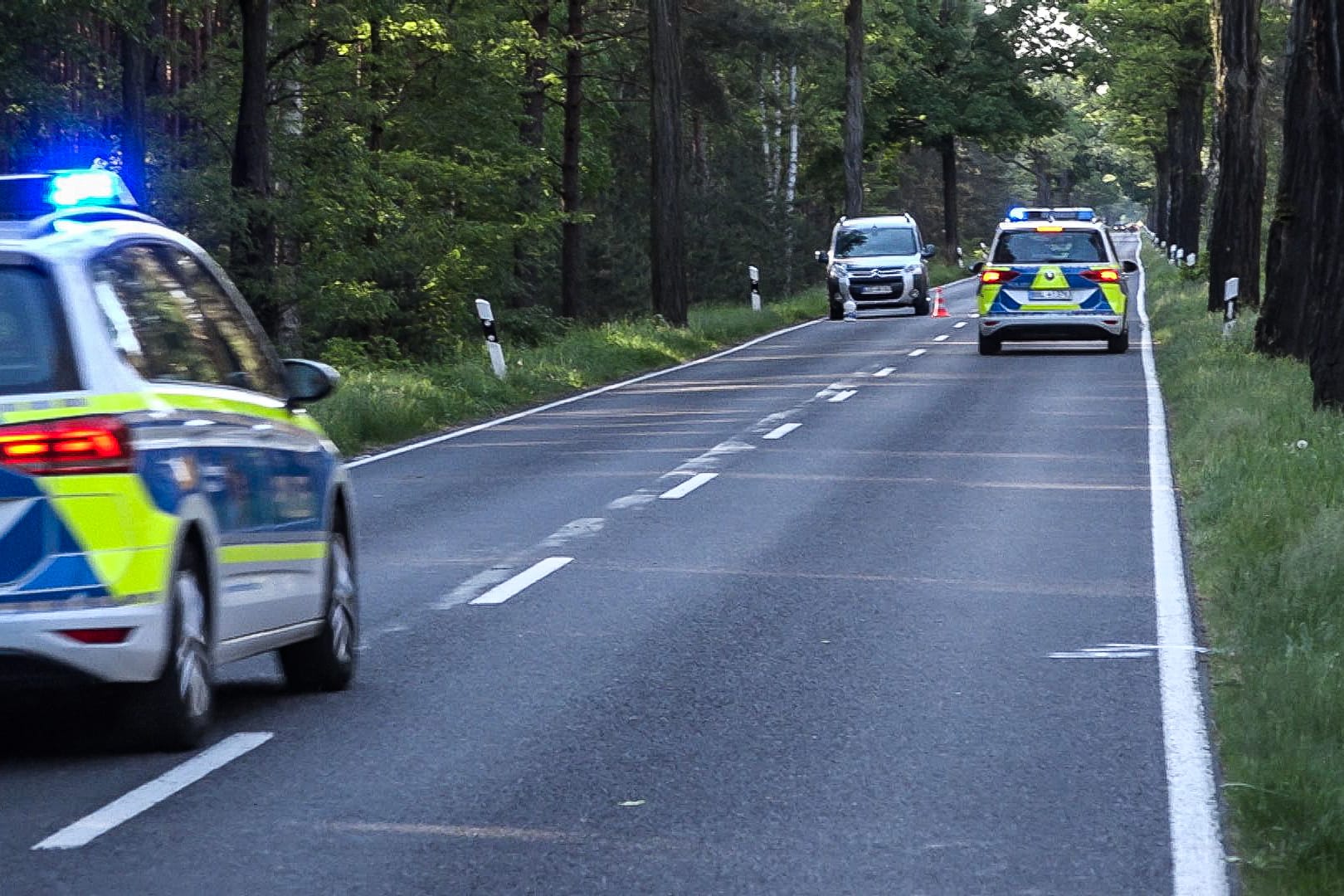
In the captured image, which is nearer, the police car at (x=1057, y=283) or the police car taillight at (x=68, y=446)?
the police car taillight at (x=68, y=446)

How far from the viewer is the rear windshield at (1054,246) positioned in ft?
104

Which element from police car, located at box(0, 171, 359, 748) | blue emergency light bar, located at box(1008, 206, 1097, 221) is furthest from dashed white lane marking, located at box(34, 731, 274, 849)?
blue emergency light bar, located at box(1008, 206, 1097, 221)

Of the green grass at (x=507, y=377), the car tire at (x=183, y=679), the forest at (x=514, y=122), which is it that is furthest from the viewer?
the forest at (x=514, y=122)

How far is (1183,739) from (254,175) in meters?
21.3

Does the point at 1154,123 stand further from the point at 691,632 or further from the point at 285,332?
the point at 691,632

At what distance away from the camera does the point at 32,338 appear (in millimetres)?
7129

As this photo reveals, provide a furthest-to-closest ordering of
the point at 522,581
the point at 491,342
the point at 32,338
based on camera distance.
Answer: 1. the point at 491,342
2. the point at 522,581
3. the point at 32,338

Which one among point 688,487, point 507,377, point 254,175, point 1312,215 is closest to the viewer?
point 688,487

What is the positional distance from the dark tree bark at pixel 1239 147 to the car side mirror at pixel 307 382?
91.8ft

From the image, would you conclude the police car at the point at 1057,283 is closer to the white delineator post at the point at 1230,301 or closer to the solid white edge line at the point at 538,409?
the white delineator post at the point at 1230,301

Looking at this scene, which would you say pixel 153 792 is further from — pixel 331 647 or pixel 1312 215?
pixel 1312 215

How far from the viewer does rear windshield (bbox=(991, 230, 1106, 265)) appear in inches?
1253

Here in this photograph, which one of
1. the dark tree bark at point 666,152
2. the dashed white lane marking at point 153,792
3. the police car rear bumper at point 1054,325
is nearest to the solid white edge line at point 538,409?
the dark tree bark at point 666,152

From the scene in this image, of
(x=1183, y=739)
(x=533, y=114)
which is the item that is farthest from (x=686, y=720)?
(x=533, y=114)
